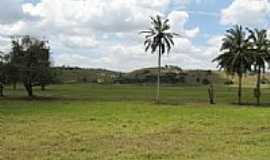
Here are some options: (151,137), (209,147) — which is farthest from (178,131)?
(209,147)

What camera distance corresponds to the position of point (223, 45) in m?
110

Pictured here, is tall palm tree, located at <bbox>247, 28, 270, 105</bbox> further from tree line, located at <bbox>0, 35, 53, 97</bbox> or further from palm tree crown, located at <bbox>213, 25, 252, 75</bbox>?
tree line, located at <bbox>0, 35, 53, 97</bbox>

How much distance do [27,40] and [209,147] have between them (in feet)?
278

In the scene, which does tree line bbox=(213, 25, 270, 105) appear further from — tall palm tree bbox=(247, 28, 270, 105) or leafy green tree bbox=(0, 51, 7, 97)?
leafy green tree bbox=(0, 51, 7, 97)

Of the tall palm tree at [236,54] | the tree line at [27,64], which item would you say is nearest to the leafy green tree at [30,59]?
the tree line at [27,64]

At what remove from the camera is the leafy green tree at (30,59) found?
4141 inches

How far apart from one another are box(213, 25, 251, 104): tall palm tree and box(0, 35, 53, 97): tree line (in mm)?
32529

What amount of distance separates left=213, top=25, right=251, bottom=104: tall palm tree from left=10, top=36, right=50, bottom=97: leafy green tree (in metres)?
32.7

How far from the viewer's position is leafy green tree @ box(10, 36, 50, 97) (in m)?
105

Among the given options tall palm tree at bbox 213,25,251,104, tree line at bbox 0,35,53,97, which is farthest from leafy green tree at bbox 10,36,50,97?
tall palm tree at bbox 213,25,251,104

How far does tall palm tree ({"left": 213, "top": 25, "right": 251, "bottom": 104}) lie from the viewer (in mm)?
107438

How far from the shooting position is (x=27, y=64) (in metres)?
106

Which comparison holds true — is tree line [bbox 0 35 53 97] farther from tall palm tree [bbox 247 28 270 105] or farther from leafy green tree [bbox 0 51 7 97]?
tall palm tree [bbox 247 28 270 105]

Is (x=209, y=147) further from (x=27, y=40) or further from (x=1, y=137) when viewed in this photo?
(x=27, y=40)
